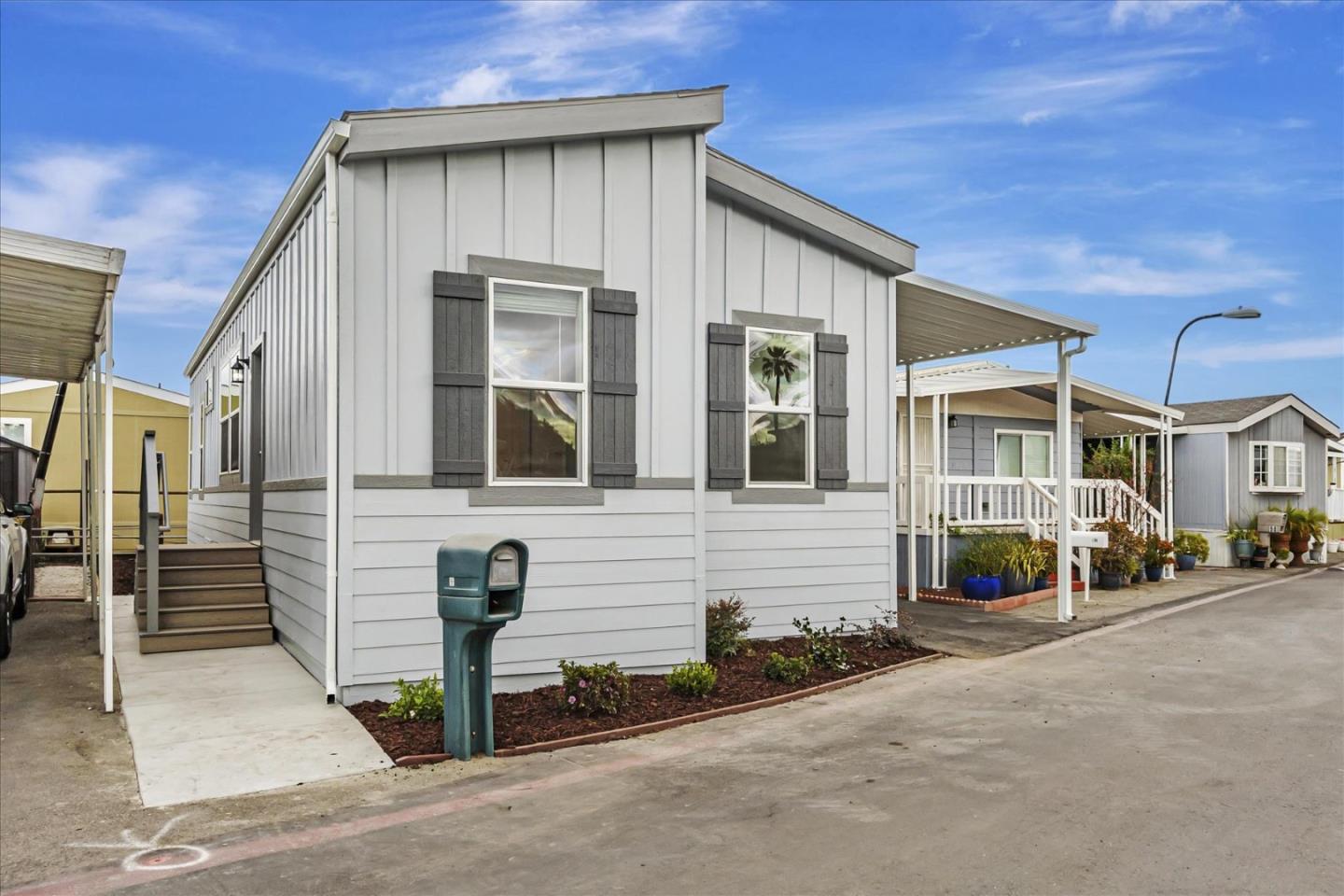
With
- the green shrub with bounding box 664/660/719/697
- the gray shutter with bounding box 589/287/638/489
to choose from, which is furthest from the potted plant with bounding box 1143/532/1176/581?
the gray shutter with bounding box 589/287/638/489

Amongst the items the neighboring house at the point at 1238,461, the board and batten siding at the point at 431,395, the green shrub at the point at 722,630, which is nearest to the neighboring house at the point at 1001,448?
the neighboring house at the point at 1238,461

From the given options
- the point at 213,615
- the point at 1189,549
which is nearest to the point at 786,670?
the point at 213,615

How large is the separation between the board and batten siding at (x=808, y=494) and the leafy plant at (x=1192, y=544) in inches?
438

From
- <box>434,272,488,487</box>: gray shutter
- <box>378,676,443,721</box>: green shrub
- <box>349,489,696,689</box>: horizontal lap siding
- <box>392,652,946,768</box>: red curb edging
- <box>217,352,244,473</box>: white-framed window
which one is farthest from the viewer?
<box>217,352,244,473</box>: white-framed window

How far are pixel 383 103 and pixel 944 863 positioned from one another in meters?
5.58

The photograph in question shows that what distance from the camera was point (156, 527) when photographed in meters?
7.63

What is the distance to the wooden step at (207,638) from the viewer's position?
7766mm

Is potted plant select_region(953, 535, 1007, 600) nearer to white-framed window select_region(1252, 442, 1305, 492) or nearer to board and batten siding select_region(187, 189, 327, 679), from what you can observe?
board and batten siding select_region(187, 189, 327, 679)

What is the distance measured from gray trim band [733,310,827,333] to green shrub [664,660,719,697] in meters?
3.12

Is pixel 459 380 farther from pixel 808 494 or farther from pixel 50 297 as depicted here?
pixel 808 494

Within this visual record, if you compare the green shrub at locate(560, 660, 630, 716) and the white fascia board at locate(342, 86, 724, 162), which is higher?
the white fascia board at locate(342, 86, 724, 162)

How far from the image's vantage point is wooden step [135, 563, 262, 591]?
832 centimetres

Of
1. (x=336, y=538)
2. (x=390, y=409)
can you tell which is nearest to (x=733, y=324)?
(x=390, y=409)

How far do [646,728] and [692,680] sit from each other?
77 cm
